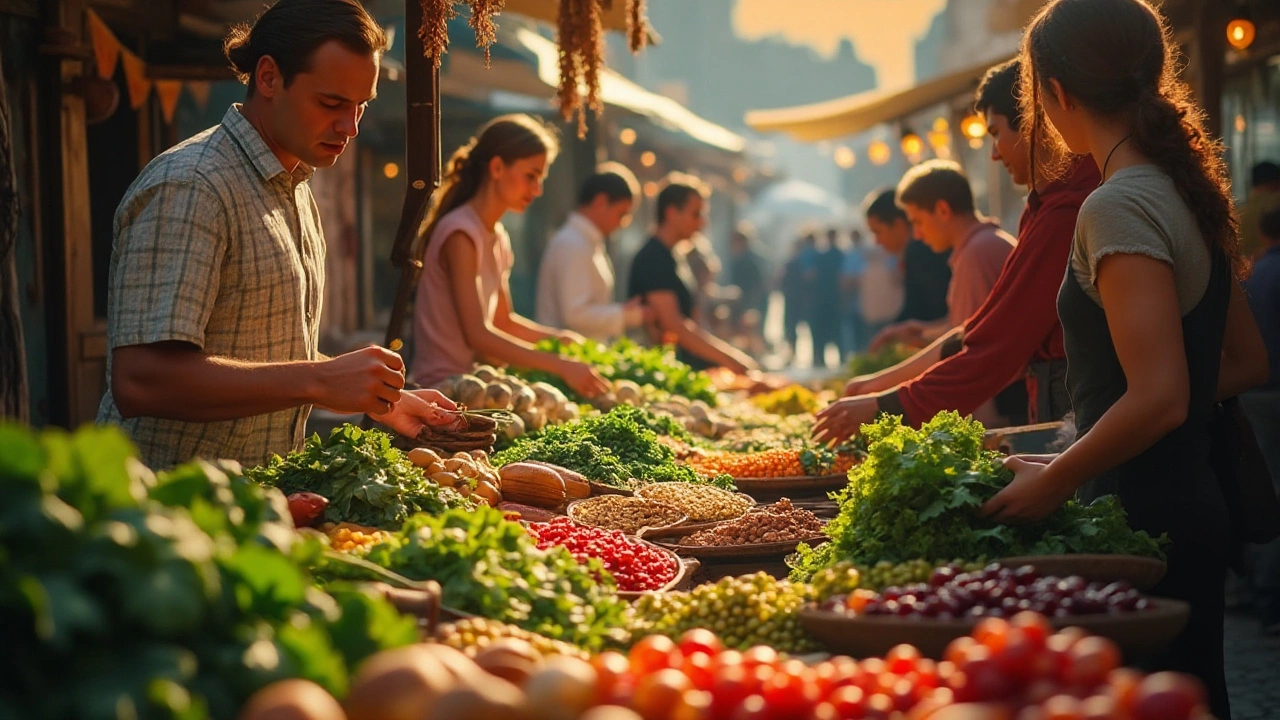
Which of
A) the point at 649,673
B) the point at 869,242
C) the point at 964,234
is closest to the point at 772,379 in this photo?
the point at 964,234

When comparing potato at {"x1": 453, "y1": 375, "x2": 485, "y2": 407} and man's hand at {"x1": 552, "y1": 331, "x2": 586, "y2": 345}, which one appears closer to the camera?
potato at {"x1": 453, "y1": 375, "x2": 485, "y2": 407}

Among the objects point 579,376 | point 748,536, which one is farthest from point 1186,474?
point 579,376

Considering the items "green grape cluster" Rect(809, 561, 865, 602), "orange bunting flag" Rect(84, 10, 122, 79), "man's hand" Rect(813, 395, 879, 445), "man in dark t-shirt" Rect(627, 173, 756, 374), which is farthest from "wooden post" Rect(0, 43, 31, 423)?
"man in dark t-shirt" Rect(627, 173, 756, 374)

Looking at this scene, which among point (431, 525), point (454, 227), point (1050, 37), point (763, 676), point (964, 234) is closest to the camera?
point (763, 676)

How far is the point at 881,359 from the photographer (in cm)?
968

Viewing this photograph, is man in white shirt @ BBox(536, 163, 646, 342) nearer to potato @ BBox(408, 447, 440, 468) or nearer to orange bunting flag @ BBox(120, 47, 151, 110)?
orange bunting flag @ BBox(120, 47, 151, 110)

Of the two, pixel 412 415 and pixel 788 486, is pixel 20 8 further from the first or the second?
pixel 788 486

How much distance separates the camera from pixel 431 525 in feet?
9.69

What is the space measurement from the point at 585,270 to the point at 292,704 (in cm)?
713

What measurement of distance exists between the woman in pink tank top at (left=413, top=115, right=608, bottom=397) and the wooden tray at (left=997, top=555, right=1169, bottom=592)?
3803mm

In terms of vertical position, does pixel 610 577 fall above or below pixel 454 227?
below

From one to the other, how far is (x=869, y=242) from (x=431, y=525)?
19030 mm

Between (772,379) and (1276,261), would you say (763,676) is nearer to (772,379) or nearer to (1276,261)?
(1276,261)

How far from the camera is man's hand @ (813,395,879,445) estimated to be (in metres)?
4.63
